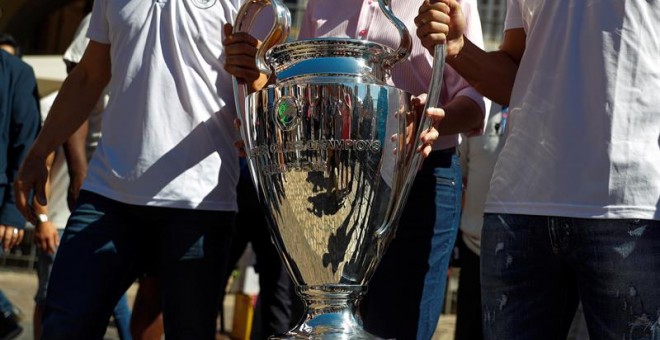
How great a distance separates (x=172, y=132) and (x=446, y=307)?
279 inches

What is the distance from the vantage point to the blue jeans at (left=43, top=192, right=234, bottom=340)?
264 centimetres

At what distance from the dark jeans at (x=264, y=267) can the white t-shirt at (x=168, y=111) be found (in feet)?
4.49

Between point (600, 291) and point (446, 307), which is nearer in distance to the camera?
point (600, 291)

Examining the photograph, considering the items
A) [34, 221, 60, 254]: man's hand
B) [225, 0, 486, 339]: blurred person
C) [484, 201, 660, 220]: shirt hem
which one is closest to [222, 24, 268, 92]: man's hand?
[225, 0, 486, 339]: blurred person

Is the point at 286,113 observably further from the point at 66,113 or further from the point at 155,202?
the point at 66,113

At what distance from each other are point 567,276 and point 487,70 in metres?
0.50

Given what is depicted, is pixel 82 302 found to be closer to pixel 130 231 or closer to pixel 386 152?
pixel 130 231

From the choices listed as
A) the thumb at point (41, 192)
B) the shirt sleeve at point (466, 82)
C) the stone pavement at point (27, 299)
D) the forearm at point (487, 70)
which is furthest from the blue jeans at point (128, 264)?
the stone pavement at point (27, 299)

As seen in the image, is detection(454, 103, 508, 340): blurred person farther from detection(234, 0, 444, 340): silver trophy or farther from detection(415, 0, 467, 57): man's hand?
detection(234, 0, 444, 340): silver trophy

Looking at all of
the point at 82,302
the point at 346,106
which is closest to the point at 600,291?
the point at 346,106

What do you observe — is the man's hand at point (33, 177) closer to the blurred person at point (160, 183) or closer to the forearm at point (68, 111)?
the forearm at point (68, 111)

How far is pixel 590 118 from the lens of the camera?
204 cm

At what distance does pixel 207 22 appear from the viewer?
110 inches

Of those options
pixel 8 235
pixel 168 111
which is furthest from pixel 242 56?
pixel 8 235
